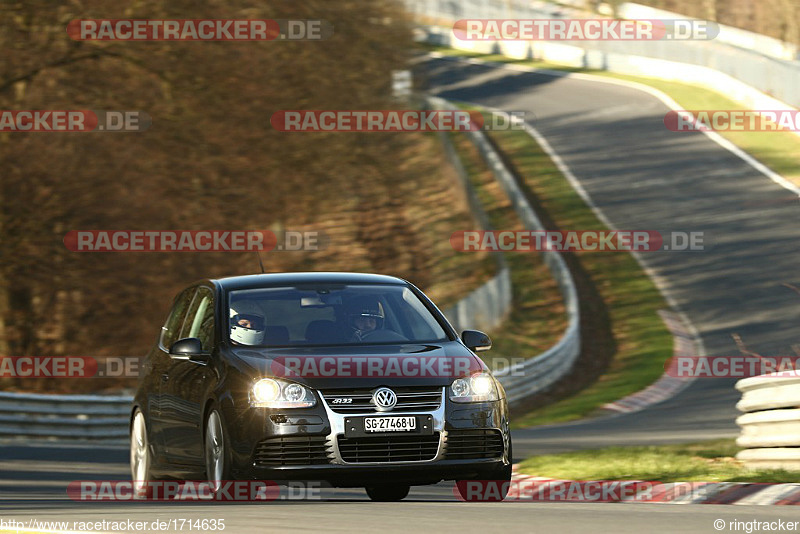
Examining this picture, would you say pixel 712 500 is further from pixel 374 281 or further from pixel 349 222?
pixel 349 222

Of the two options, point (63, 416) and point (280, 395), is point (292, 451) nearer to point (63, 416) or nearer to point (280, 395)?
point (280, 395)

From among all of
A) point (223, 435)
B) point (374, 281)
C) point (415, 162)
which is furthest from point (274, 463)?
point (415, 162)

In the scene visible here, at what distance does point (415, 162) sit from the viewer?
45.8 metres

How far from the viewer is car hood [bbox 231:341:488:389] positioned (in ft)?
30.7

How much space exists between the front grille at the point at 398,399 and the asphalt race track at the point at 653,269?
0.59m

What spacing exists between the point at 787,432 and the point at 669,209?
29.7 metres

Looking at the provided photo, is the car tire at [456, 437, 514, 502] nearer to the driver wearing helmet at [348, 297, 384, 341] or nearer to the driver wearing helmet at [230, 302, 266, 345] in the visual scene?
the driver wearing helmet at [348, 297, 384, 341]

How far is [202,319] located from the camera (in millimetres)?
10797

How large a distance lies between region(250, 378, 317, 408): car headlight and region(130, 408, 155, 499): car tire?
211 centimetres
